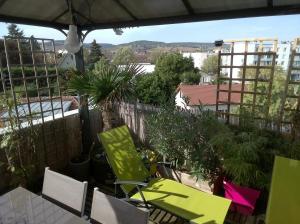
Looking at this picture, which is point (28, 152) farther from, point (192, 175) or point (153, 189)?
point (192, 175)

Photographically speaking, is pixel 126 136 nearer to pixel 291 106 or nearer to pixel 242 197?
pixel 242 197

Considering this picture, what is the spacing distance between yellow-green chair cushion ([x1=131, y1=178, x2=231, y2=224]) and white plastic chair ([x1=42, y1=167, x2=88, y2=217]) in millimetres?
889

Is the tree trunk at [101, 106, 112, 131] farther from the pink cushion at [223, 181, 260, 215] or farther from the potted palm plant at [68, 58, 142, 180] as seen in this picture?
the pink cushion at [223, 181, 260, 215]

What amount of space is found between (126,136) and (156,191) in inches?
35.6

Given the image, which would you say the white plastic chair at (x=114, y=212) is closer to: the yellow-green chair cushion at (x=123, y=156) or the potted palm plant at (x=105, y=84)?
the yellow-green chair cushion at (x=123, y=156)

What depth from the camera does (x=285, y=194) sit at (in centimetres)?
210

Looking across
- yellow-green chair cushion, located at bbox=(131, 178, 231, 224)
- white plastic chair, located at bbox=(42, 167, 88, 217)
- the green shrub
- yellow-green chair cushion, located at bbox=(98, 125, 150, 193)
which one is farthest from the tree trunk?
white plastic chair, located at bbox=(42, 167, 88, 217)

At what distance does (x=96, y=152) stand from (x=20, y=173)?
1315mm

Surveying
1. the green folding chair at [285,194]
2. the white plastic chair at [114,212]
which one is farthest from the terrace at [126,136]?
the white plastic chair at [114,212]

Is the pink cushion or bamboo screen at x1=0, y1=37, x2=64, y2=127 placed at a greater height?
bamboo screen at x1=0, y1=37, x2=64, y2=127

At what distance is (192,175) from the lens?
3104 mm

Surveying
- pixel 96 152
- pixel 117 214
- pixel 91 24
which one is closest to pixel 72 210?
pixel 117 214

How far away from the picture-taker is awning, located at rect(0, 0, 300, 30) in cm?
261

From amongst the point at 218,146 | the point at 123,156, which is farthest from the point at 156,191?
the point at 218,146
